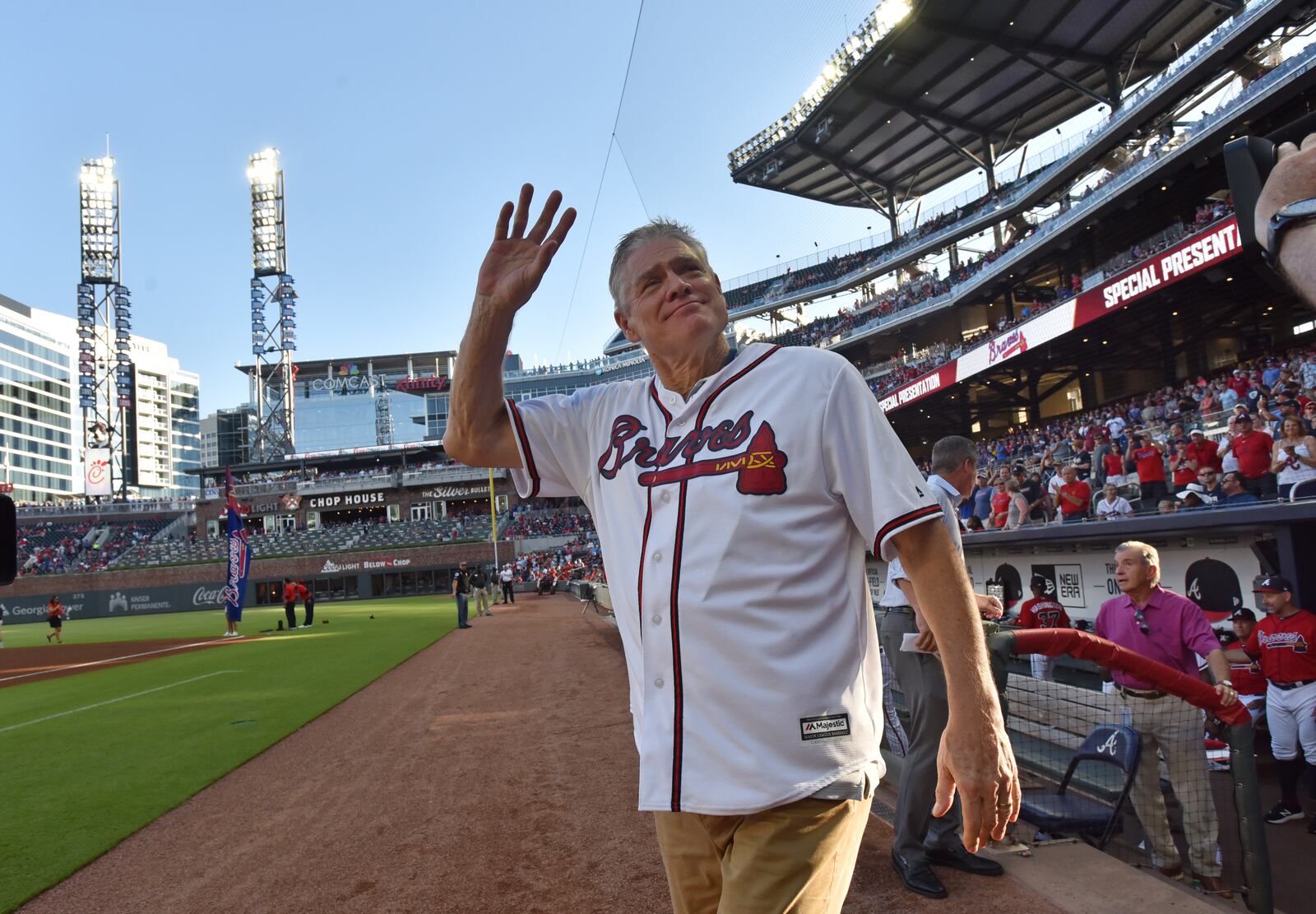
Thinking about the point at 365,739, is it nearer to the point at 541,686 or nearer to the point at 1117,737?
the point at 541,686

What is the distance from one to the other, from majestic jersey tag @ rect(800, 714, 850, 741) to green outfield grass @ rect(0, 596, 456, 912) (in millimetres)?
5487

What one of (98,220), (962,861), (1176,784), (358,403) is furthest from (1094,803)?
(358,403)

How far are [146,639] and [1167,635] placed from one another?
90.7 ft

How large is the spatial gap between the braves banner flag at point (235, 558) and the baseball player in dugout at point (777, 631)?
22.1 meters

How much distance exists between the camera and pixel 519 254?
2145 millimetres

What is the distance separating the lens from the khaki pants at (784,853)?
1.49 meters

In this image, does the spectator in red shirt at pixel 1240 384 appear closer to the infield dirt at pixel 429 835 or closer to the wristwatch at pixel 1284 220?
the infield dirt at pixel 429 835

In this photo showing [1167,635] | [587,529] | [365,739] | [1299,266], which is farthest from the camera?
[587,529]

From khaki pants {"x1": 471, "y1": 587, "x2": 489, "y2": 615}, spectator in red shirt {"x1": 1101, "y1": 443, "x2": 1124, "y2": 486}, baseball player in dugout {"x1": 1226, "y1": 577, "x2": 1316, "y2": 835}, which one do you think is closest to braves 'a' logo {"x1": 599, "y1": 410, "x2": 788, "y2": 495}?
baseball player in dugout {"x1": 1226, "y1": 577, "x2": 1316, "y2": 835}

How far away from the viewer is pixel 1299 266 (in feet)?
4.34

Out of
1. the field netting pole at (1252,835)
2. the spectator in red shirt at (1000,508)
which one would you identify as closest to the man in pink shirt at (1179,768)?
the field netting pole at (1252,835)

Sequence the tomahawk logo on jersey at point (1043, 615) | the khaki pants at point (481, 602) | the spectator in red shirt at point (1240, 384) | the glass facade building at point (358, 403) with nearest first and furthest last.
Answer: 1. the tomahawk logo on jersey at point (1043, 615)
2. the spectator in red shirt at point (1240, 384)
3. the khaki pants at point (481, 602)
4. the glass facade building at point (358, 403)

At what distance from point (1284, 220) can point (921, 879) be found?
3637 mm

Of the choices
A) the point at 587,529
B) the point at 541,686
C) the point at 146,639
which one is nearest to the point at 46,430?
the point at 587,529
